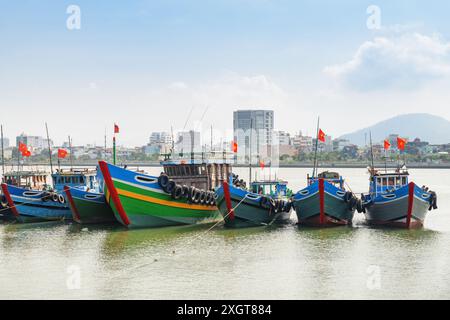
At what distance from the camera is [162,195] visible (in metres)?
33.1

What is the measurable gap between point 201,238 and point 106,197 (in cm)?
671

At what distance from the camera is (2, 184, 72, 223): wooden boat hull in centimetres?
3812

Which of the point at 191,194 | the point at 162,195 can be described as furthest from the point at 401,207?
the point at 162,195

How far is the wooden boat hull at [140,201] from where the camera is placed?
105ft

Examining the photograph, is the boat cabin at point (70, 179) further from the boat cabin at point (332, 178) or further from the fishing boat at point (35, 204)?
the boat cabin at point (332, 178)

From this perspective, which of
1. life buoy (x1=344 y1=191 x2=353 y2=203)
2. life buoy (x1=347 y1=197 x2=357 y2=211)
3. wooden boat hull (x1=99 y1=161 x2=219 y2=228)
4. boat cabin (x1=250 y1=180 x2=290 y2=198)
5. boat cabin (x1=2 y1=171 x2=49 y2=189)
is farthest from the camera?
boat cabin (x1=2 y1=171 x2=49 y2=189)

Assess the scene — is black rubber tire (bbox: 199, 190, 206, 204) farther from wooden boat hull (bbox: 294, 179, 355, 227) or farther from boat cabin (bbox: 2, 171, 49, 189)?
boat cabin (bbox: 2, 171, 49, 189)

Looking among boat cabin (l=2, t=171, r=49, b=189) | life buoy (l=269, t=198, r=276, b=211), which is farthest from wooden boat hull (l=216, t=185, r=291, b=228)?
boat cabin (l=2, t=171, r=49, b=189)

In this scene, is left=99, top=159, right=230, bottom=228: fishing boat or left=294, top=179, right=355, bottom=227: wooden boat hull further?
left=294, top=179, right=355, bottom=227: wooden boat hull

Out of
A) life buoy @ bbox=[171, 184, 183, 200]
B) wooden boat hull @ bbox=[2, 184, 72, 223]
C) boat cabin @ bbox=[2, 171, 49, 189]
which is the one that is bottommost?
wooden boat hull @ bbox=[2, 184, 72, 223]

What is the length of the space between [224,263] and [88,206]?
47.4 ft

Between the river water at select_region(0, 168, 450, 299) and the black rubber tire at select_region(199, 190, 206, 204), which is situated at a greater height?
the black rubber tire at select_region(199, 190, 206, 204)

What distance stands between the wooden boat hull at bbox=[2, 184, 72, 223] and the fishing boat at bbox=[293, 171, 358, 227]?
15.4 metres
